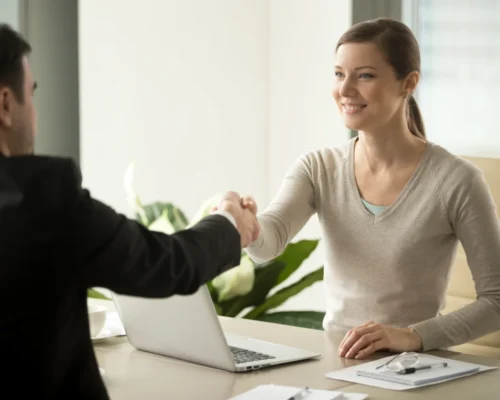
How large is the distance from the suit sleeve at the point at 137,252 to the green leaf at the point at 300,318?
5.63ft

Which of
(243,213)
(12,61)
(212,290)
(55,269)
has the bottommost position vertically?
(212,290)

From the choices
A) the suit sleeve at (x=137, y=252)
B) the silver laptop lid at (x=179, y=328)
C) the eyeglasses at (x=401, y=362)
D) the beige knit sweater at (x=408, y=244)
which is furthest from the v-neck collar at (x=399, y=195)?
the suit sleeve at (x=137, y=252)

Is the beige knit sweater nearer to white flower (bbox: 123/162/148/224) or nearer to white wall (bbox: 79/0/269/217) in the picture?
white flower (bbox: 123/162/148/224)

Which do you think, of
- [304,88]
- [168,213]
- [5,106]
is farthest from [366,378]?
[304,88]

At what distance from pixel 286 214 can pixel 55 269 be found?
1294 millimetres

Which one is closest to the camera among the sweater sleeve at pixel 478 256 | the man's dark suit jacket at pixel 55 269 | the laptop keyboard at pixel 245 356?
the man's dark suit jacket at pixel 55 269

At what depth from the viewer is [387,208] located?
2377 millimetres

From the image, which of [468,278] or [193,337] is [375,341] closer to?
[193,337]

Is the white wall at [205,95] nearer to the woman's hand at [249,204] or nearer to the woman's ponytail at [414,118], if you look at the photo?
the woman's ponytail at [414,118]

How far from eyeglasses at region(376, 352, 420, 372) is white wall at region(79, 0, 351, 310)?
199 cm

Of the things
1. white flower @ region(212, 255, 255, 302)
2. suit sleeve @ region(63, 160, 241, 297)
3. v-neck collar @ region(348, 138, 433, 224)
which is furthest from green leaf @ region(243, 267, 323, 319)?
suit sleeve @ region(63, 160, 241, 297)

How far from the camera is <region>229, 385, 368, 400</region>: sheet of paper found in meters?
1.61

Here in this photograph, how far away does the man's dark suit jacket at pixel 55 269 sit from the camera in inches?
48.1

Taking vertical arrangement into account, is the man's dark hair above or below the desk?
above
